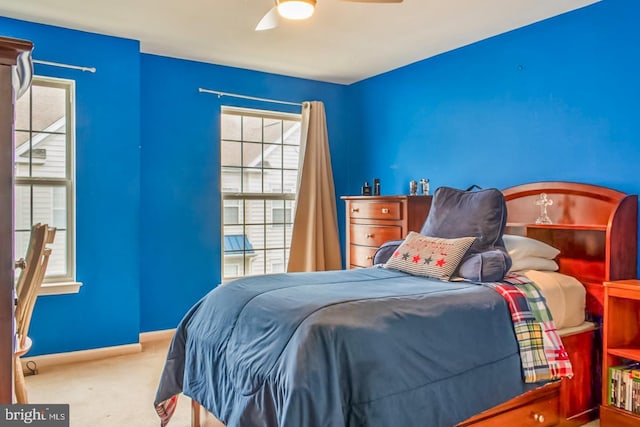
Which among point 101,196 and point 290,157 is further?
point 290,157

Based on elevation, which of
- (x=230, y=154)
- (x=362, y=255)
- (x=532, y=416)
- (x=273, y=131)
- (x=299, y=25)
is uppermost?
(x=299, y=25)

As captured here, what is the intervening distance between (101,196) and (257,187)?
1547mm

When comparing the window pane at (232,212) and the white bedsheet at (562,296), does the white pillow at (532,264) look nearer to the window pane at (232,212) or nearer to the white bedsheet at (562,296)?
the white bedsheet at (562,296)

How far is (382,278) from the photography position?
271 cm

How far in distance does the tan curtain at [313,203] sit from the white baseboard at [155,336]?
129cm

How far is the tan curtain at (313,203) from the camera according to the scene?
488 centimetres

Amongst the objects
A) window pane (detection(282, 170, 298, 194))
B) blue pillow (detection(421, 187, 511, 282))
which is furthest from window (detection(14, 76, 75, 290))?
blue pillow (detection(421, 187, 511, 282))

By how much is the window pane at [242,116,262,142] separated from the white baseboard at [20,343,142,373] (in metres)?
2.17

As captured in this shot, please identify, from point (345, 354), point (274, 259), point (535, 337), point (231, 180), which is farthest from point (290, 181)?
point (345, 354)

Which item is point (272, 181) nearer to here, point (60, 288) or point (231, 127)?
point (231, 127)

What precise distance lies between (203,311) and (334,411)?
1006 millimetres

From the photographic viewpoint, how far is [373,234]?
4.18 metres

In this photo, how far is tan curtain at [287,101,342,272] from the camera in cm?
488

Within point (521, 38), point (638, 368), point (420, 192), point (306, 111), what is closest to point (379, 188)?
point (420, 192)
